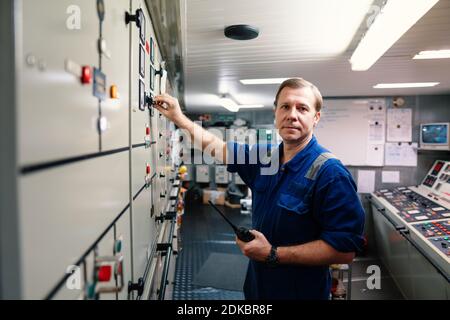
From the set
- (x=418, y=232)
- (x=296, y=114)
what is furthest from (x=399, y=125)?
(x=296, y=114)

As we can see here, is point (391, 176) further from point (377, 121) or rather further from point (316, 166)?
point (316, 166)

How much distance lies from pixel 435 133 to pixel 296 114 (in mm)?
3548

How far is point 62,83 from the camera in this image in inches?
20.3

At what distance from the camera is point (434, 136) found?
3.86m

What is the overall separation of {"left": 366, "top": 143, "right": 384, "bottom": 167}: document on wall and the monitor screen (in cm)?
56

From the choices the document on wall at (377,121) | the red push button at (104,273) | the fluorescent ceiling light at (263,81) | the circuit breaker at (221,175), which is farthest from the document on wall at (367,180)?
the red push button at (104,273)

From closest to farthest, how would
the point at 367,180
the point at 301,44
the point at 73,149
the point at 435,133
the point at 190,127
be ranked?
the point at 73,149
the point at 190,127
the point at 301,44
the point at 435,133
the point at 367,180

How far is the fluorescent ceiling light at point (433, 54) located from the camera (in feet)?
7.16

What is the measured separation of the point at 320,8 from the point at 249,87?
7.50 feet

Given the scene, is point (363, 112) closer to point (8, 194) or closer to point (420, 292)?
point (420, 292)

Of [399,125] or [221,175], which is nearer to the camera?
[399,125]

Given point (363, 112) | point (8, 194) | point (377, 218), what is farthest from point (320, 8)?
point (377, 218)

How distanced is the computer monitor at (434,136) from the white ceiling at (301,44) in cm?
55
